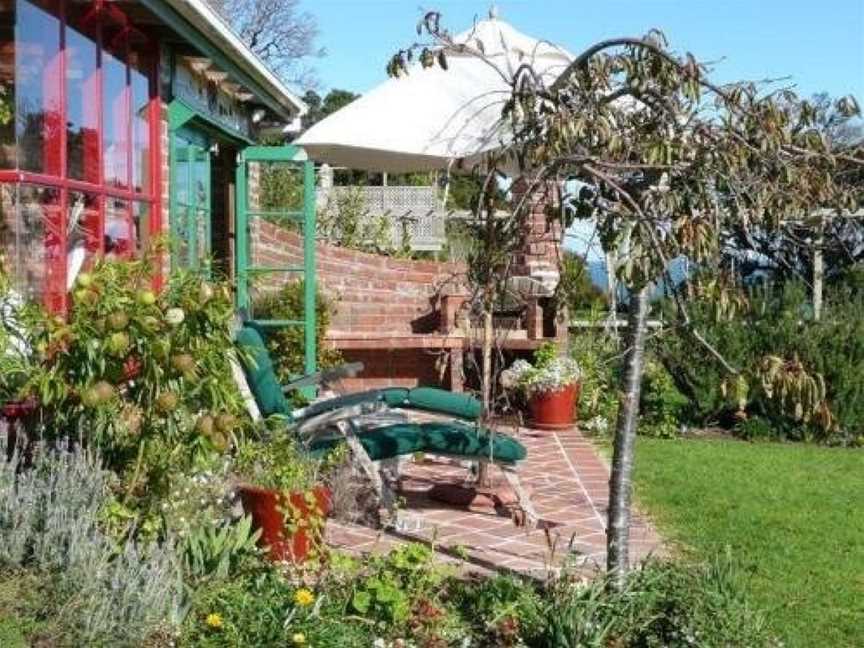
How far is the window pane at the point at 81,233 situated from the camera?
6281mm

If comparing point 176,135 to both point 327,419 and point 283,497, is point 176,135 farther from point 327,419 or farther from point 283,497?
point 283,497

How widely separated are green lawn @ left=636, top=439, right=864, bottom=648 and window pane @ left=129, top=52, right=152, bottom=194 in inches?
145

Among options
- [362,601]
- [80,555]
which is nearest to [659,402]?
[362,601]

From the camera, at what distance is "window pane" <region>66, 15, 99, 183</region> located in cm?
632

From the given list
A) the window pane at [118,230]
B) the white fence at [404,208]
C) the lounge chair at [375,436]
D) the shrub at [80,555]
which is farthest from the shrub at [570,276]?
the white fence at [404,208]

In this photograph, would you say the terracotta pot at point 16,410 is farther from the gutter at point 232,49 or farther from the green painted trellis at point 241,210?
the green painted trellis at point 241,210

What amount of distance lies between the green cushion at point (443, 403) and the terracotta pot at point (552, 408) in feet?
9.85

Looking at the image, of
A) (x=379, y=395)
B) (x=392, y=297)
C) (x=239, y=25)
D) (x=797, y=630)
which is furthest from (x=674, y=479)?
(x=239, y=25)

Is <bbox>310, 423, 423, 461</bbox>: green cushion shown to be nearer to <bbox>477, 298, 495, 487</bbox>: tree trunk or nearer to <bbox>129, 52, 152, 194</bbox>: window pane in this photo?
<bbox>477, 298, 495, 487</bbox>: tree trunk

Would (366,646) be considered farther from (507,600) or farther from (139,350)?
(139,350)

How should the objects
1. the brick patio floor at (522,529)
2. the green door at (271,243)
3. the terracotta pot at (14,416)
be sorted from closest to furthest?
the terracotta pot at (14,416) → the brick patio floor at (522,529) → the green door at (271,243)

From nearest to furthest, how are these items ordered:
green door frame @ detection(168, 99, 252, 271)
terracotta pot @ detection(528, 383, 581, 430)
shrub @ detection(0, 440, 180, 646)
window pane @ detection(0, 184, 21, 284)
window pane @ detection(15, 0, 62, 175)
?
1. shrub @ detection(0, 440, 180, 646)
2. window pane @ detection(0, 184, 21, 284)
3. window pane @ detection(15, 0, 62, 175)
4. green door frame @ detection(168, 99, 252, 271)
5. terracotta pot @ detection(528, 383, 581, 430)

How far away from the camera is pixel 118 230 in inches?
281

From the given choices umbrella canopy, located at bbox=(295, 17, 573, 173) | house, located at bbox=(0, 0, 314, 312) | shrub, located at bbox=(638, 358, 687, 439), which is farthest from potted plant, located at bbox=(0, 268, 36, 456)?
shrub, located at bbox=(638, 358, 687, 439)
